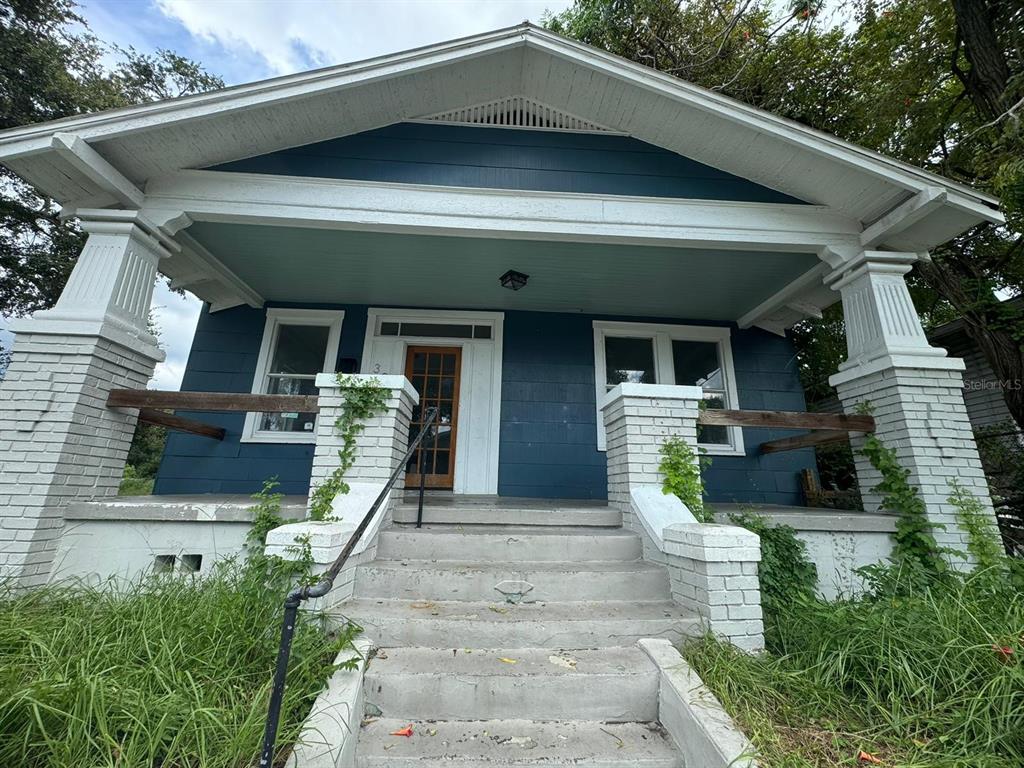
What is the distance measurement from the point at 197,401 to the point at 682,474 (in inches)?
140

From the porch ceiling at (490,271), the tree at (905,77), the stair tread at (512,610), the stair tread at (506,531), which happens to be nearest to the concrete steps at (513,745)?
the stair tread at (512,610)

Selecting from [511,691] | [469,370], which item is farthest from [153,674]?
[469,370]

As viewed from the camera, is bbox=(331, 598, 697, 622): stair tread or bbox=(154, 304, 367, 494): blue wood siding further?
bbox=(154, 304, 367, 494): blue wood siding

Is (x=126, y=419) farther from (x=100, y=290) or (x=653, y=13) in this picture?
(x=653, y=13)

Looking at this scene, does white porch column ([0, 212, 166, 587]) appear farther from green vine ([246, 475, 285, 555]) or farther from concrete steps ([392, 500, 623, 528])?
concrete steps ([392, 500, 623, 528])

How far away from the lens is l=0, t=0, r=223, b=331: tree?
6891 millimetres

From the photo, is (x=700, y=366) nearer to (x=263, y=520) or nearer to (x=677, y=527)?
(x=677, y=527)

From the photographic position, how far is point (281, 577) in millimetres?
2182

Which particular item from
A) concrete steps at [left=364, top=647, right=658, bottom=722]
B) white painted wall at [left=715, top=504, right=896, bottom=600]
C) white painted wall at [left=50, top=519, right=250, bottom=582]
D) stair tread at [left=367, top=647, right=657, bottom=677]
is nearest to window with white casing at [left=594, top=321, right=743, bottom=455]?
white painted wall at [left=715, top=504, right=896, bottom=600]

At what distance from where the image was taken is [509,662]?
79.1 inches

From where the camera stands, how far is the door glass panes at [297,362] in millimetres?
5145

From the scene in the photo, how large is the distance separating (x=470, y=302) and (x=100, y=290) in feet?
10.9

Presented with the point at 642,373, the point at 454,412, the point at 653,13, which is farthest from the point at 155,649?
the point at 653,13

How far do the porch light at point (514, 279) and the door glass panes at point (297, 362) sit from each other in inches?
91.8
